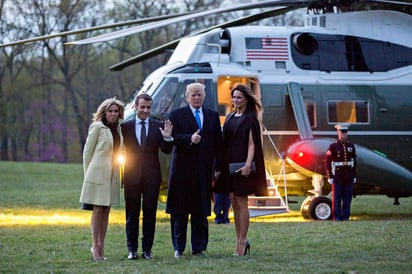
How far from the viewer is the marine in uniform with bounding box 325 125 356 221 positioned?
16.6 metres

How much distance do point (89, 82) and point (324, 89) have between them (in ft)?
152

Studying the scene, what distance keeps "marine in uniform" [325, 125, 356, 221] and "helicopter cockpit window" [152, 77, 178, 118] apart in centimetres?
280

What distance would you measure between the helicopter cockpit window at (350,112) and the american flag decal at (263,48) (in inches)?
55.7

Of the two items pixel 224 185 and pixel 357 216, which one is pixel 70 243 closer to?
pixel 224 185

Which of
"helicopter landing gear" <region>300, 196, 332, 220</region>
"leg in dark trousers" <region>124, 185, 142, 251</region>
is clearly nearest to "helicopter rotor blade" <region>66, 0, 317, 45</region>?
"helicopter landing gear" <region>300, 196, 332, 220</region>

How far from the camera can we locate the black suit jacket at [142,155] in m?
10.9

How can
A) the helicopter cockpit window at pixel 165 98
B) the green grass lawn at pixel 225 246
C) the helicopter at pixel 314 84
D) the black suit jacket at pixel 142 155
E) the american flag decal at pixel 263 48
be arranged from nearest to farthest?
the green grass lawn at pixel 225 246
the black suit jacket at pixel 142 155
the helicopter cockpit window at pixel 165 98
the helicopter at pixel 314 84
the american flag decal at pixel 263 48

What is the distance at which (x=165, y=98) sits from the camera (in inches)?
670

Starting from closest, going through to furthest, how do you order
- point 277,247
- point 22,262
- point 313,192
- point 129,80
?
point 22,262 < point 277,247 < point 313,192 < point 129,80

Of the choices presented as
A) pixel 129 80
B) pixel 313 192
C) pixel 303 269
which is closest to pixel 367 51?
pixel 313 192

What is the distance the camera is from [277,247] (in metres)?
12.0

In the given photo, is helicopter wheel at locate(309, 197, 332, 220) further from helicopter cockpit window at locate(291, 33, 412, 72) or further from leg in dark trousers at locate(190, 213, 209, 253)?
leg in dark trousers at locate(190, 213, 209, 253)

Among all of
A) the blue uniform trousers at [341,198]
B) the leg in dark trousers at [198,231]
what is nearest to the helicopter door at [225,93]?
the blue uniform trousers at [341,198]

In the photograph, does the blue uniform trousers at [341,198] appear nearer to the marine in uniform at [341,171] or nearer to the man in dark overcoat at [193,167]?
the marine in uniform at [341,171]
